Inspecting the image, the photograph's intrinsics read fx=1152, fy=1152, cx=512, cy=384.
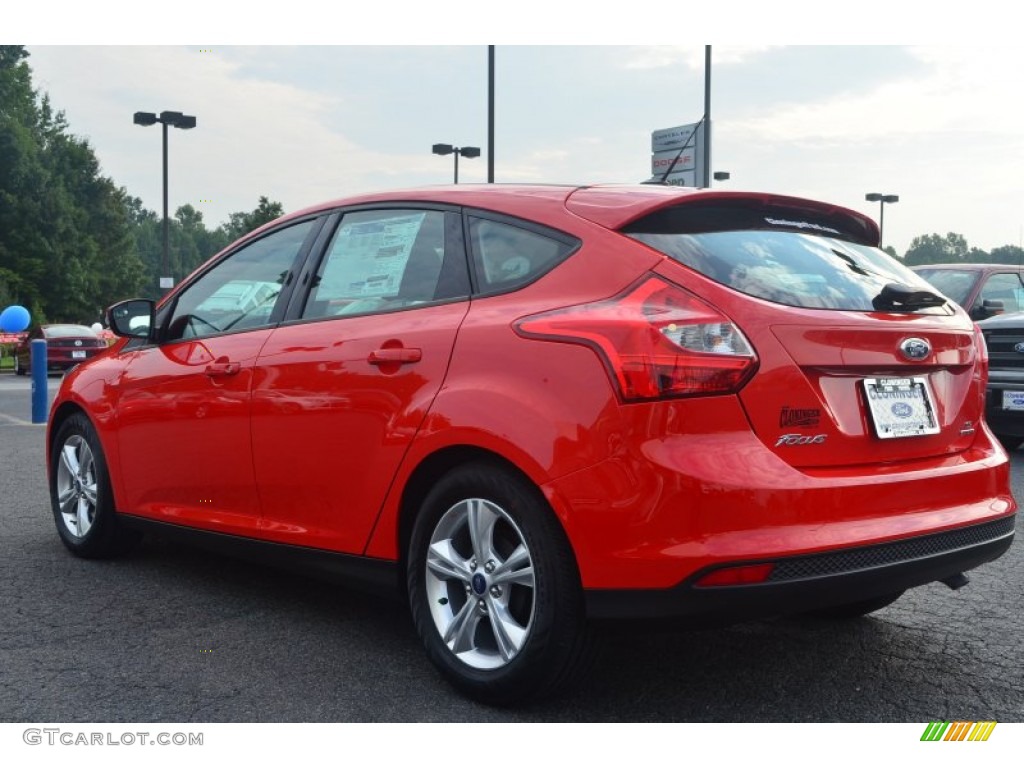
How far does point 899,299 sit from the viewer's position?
3416 millimetres

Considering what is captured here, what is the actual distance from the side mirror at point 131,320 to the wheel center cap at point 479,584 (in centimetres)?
247

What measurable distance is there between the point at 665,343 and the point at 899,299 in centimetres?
89

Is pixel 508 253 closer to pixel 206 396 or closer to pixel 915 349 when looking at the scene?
pixel 915 349

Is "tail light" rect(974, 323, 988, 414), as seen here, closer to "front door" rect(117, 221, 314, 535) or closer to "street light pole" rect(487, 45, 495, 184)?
"front door" rect(117, 221, 314, 535)

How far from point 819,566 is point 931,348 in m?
0.84

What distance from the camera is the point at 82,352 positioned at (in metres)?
26.7

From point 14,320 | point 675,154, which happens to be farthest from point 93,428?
point 14,320

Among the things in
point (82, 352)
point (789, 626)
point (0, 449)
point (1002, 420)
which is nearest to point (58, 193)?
point (82, 352)

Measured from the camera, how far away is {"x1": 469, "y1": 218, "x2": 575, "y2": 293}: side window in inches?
135

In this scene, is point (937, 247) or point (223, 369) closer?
point (223, 369)

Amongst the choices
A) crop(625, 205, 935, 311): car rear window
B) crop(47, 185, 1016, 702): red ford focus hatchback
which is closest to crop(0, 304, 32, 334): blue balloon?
crop(47, 185, 1016, 702): red ford focus hatchback

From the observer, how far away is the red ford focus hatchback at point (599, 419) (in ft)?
9.66
